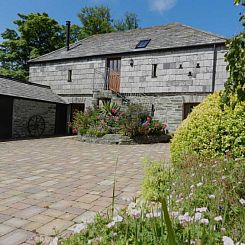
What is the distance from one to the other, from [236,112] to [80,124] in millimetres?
9328

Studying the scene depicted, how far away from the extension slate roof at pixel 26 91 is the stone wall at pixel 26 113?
1.18 ft

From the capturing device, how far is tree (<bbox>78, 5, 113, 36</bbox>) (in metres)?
32.6

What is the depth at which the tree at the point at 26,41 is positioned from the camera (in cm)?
2589

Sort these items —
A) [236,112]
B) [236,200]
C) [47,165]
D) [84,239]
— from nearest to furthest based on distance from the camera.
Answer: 1. [84,239]
2. [236,200]
3. [236,112]
4. [47,165]

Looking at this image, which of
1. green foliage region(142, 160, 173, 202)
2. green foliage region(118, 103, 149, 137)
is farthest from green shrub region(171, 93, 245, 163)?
green foliage region(118, 103, 149, 137)

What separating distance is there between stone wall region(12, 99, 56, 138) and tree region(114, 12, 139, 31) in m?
22.4

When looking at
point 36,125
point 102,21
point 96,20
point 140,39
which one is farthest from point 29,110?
point 102,21

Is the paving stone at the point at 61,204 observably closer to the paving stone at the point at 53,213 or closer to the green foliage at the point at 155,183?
the paving stone at the point at 53,213

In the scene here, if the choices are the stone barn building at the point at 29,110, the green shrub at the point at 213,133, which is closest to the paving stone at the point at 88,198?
the green shrub at the point at 213,133

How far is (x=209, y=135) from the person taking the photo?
4.70 meters

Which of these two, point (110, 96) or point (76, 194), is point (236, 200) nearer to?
point (76, 194)

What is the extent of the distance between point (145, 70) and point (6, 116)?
737 centimetres

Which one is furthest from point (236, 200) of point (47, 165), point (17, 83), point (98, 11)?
point (98, 11)

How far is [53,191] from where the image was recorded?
4.17m
